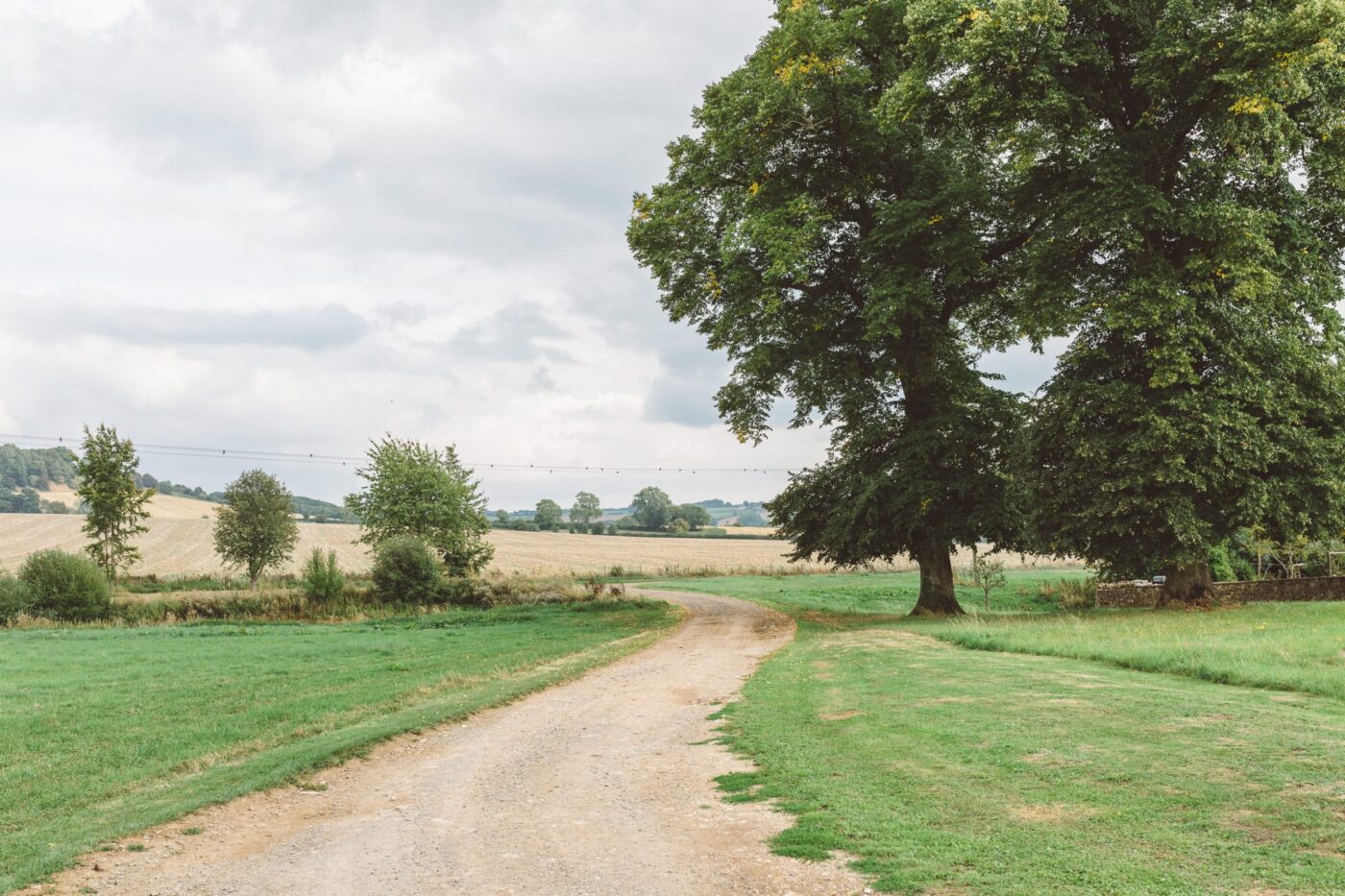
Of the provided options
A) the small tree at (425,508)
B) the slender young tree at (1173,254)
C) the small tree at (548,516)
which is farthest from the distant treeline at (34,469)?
the slender young tree at (1173,254)

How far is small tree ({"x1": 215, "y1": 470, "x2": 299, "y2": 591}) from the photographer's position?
52.2 m

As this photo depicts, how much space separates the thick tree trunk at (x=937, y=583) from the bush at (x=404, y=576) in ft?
84.3

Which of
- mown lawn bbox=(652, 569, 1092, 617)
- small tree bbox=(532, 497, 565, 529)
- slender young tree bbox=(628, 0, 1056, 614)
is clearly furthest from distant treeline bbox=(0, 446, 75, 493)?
slender young tree bbox=(628, 0, 1056, 614)

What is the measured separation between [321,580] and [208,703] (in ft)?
89.7

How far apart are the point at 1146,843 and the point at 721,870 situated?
3.12 metres

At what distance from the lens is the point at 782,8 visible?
81.0 ft

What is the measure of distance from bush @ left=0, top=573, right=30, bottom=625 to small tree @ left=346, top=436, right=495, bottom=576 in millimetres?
18304

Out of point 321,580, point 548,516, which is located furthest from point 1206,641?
point 548,516

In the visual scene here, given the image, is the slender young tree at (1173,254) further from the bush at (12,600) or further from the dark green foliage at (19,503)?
the dark green foliage at (19,503)

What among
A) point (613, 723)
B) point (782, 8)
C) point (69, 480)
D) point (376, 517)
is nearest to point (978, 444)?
point (782, 8)

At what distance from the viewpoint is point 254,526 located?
52.3m

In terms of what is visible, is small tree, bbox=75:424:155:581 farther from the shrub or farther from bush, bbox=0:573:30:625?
the shrub

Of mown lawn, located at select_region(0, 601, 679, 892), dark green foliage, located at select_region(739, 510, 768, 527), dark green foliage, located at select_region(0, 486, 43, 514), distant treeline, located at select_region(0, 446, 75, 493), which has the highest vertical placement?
distant treeline, located at select_region(0, 446, 75, 493)

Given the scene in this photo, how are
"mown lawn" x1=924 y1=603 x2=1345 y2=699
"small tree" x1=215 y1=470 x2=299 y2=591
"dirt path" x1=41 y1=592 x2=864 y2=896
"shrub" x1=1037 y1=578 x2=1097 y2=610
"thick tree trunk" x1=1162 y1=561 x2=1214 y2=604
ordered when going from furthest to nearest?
"small tree" x1=215 y1=470 x2=299 y2=591, "shrub" x1=1037 y1=578 x2=1097 y2=610, "thick tree trunk" x1=1162 y1=561 x2=1214 y2=604, "mown lawn" x1=924 y1=603 x2=1345 y2=699, "dirt path" x1=41 y1=592 x2=864 y2=896
